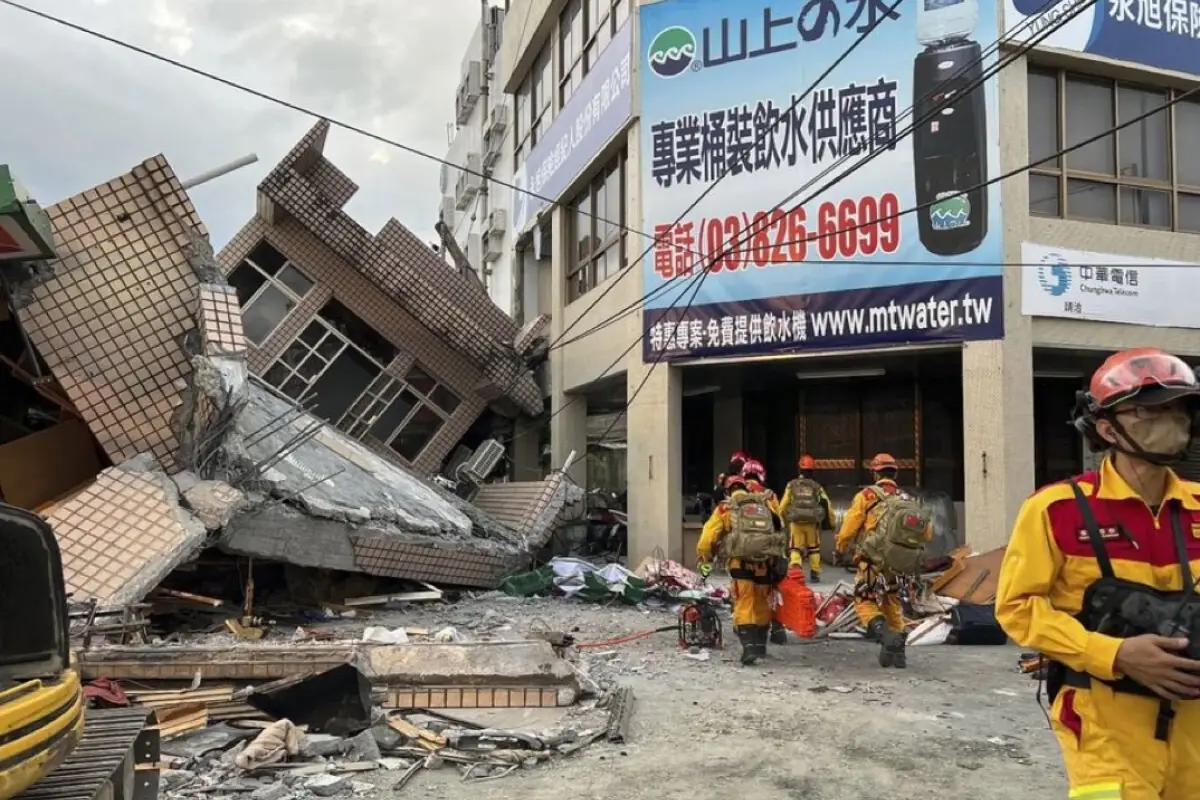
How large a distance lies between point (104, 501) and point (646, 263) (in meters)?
7.49

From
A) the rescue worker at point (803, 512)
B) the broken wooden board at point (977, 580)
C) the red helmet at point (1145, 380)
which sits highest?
the red helmet at point (1145, 380)

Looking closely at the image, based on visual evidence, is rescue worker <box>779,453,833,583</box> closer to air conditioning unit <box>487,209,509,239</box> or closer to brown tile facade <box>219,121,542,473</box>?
brown tile facade <box>219,121,542,473</box>

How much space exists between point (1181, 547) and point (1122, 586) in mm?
196

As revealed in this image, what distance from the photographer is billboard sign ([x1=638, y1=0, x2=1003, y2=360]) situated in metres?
11.0

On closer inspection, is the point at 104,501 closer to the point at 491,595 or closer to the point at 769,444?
the point at 491,595

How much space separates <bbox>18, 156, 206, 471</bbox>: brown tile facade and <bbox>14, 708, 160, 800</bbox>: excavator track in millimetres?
4581

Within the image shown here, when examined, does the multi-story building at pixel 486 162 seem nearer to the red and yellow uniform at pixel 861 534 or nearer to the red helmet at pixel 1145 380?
the red and yellow uniform at pixel 861 534

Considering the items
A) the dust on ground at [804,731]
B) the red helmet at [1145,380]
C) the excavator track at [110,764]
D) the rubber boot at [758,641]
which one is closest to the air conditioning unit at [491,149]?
the dust on ground at [804,731]

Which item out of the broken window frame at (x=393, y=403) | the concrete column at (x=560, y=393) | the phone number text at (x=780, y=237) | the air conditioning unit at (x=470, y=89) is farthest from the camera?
the air conditioning unit at (x=470, y=89)

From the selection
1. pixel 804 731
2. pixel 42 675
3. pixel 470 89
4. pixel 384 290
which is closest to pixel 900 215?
pixel 804 731

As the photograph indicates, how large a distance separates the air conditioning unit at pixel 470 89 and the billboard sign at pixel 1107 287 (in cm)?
2034

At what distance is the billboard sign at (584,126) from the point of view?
43.1ft

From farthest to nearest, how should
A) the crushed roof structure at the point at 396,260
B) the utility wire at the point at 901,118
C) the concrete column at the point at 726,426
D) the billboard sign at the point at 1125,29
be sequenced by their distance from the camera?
the concrete column at the point at 726,426
the crushed roof structure at the point at 396,260
the billboard sign at the point at 1125,29
the utility wire at the point at 901,118

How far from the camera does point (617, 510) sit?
1606 cm
